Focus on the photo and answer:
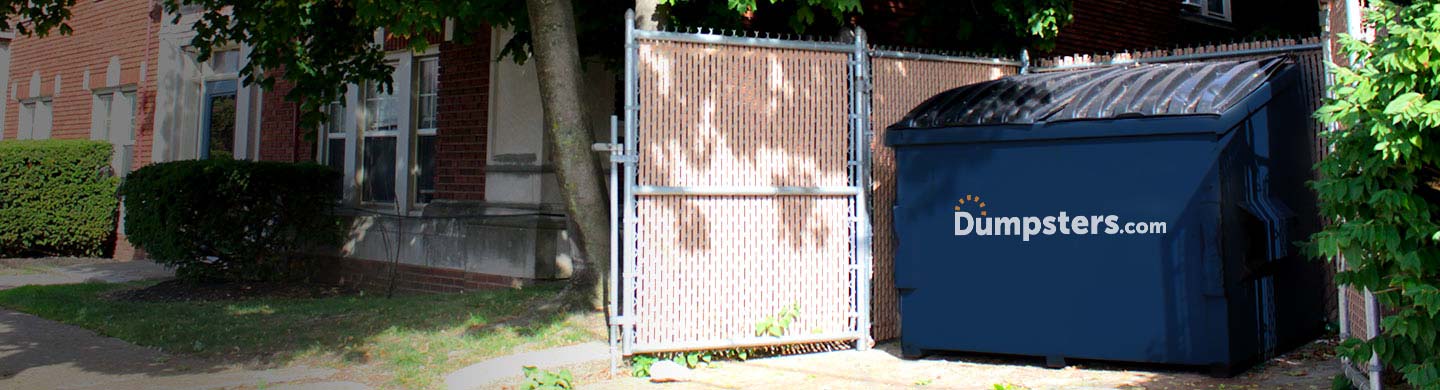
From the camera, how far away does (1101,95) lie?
6293mm

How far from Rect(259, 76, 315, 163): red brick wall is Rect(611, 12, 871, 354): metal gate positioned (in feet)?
27.2

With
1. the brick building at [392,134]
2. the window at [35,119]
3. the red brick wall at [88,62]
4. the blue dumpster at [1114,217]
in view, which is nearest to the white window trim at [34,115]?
the window at [35,119]

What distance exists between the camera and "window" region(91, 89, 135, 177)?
17.6 metres

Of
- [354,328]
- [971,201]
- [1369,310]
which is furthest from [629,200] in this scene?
[1369,310]

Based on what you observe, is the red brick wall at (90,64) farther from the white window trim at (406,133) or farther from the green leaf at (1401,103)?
the green leaf at (1401,103)

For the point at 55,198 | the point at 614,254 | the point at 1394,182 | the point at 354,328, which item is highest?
the point at 55,198

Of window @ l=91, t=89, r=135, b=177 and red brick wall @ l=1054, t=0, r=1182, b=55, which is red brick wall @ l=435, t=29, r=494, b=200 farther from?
window @ l=91, t=89, r=135, b=177

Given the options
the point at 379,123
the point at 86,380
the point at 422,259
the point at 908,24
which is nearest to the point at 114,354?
the point at 86,380

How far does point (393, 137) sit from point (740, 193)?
23.4 feet

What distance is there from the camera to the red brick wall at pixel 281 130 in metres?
13.9

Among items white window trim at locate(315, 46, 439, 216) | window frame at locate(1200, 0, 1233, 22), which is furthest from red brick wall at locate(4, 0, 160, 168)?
window frame at locate(1200, 0, 1233, 22)

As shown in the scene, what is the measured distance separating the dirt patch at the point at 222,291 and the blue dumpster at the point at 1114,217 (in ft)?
23.5

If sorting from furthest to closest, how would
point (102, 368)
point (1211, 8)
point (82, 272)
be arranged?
point (1211, 8), point (82, 272), point (102, 368)

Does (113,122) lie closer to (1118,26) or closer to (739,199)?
(739,199)
